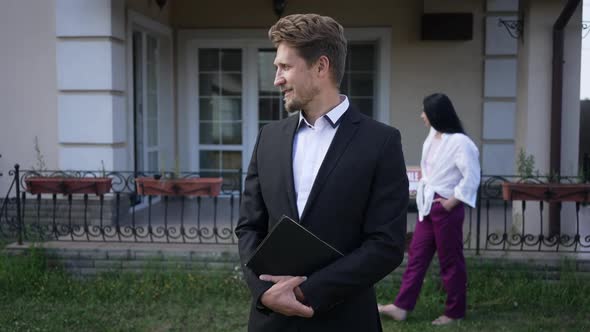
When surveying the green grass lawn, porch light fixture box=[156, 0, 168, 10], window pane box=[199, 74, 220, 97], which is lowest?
the green grass lawn

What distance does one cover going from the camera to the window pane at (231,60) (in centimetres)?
936

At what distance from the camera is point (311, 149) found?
216 centimetres

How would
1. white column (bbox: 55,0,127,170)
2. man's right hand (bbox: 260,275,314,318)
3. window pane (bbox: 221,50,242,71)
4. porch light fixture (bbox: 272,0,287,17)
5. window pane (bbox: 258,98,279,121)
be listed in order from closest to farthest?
man's right hand (bbox: 260,275,314,318), white column (bbox: 55,0,127,170), porch light fixture (bbox: 272,0,287,17), window pane (bbox: 221,50,242,71), window pane (bbox: 258,98,279,121)

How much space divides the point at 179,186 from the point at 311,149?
3.85m

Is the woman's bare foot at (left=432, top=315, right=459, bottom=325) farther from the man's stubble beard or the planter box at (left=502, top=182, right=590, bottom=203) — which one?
the man's stubble beard

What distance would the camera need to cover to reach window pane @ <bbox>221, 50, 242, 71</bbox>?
30.7 ft

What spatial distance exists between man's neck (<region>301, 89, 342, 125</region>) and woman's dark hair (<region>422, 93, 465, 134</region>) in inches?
98.8

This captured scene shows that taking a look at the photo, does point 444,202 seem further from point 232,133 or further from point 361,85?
point 232,133

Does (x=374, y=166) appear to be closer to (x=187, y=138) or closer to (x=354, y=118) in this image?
(x=354, y=118)

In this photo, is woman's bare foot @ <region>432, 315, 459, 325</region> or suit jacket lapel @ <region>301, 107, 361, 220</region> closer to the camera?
suit jacket lapel @ <region>301, 107, 361, 220</region>

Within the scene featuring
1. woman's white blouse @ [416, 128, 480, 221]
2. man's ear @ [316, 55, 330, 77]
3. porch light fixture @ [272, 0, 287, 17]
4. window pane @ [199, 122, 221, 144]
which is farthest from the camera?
window pane @ [199, 122, 221, 144]

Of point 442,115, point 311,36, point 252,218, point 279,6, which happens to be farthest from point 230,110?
point 311,36

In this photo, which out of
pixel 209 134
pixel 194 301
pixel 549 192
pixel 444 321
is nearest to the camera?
pixel 444 321

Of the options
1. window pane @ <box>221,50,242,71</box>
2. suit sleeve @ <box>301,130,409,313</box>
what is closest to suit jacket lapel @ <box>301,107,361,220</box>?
suit sleeve @ <box>301,130,409,313</box>
